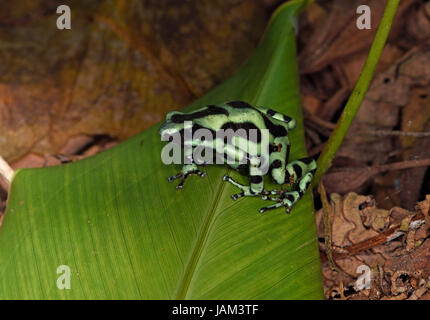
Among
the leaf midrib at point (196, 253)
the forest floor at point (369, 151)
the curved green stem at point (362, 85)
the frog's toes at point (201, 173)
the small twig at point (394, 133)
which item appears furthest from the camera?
the small twig at point (394, 133)

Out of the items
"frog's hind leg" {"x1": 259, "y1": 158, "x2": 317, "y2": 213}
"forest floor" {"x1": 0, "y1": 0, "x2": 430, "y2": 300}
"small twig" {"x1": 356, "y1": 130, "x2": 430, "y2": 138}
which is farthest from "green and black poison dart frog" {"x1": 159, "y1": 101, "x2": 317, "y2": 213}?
"small twig" {"x1": 356, "y1": 130, "x2": 430, "y2": 138}

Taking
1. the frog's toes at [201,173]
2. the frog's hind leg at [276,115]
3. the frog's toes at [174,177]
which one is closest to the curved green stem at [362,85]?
the frog's hind leg at [276,115]

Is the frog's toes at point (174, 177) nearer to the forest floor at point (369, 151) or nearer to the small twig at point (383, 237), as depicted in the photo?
the forest floor at point (369, 151)

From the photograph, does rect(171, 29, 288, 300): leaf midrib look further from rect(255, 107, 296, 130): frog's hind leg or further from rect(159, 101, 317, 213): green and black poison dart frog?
rect(255, 107, 296, 130): frog's hind leg

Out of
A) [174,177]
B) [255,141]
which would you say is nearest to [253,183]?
[255,141]

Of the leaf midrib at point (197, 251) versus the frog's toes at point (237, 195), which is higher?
the frog's toes at point (237, 195)

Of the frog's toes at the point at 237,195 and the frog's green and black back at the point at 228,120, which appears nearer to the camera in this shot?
the frog's toes at the point at 237,195
